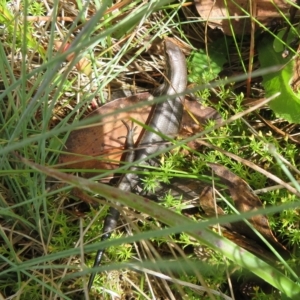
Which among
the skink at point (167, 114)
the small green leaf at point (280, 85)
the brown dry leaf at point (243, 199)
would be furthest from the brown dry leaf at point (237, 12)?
the brown dry leaf at point (243, 199)

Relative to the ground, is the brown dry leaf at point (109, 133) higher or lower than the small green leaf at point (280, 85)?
lower

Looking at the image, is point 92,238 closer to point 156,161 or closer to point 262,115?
point 156,161

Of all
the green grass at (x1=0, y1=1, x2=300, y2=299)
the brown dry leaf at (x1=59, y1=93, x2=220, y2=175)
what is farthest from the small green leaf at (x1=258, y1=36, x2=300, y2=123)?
the brown dry leaf at (x1=59, y1=93, x2=220, y2=175)

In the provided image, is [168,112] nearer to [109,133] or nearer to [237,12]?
[109,133]

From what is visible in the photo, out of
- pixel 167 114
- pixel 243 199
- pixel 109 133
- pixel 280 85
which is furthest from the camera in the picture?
pixel 167 114

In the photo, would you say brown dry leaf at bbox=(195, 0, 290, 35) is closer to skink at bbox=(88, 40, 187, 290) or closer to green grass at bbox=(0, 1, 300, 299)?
skink at bbox=(88, 40, 187, 290)

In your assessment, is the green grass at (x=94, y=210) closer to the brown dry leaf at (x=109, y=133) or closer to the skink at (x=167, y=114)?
the brown dry leaf at (x=109, y=133)

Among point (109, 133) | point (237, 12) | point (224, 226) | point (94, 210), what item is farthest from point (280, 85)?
point (94, 210)
